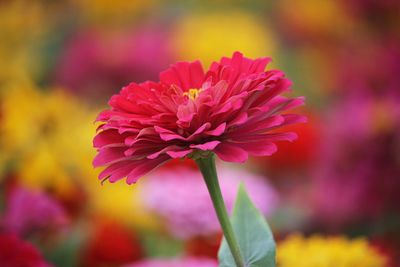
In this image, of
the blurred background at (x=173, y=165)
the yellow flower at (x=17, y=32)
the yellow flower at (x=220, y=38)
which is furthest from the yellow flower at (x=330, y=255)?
the yellow flower at (x=220, y=38)

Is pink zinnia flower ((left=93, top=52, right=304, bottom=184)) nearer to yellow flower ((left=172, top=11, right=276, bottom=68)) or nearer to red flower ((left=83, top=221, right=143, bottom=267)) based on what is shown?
red flower ((left=83, top=221, right=143, bottom=267))

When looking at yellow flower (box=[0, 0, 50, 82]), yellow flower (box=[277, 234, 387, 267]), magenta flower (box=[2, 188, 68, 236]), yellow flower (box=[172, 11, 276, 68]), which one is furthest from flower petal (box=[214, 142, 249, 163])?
yellow flower (box=[172, 11, 276, 68])

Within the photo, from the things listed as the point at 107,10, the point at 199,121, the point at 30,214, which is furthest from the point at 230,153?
the point at 107,10

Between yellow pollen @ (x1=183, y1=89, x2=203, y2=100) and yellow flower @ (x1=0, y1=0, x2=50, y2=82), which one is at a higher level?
yellow flower @ (x1=0, y1=0, x2=50, y2=82)

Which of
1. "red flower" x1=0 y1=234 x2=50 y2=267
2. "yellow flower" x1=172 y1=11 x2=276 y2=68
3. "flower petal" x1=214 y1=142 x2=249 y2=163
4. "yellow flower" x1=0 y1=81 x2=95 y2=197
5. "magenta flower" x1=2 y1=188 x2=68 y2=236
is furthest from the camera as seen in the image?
"yellow flower" x1=172 y1=11 x2=276 y2=68

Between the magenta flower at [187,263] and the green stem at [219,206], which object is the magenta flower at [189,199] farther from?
the green stem at [219,206]

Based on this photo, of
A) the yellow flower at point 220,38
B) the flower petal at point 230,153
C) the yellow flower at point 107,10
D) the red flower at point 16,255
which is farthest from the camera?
the yellow flower at point 107,10

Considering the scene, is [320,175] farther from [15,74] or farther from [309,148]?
Result: [15,74]
